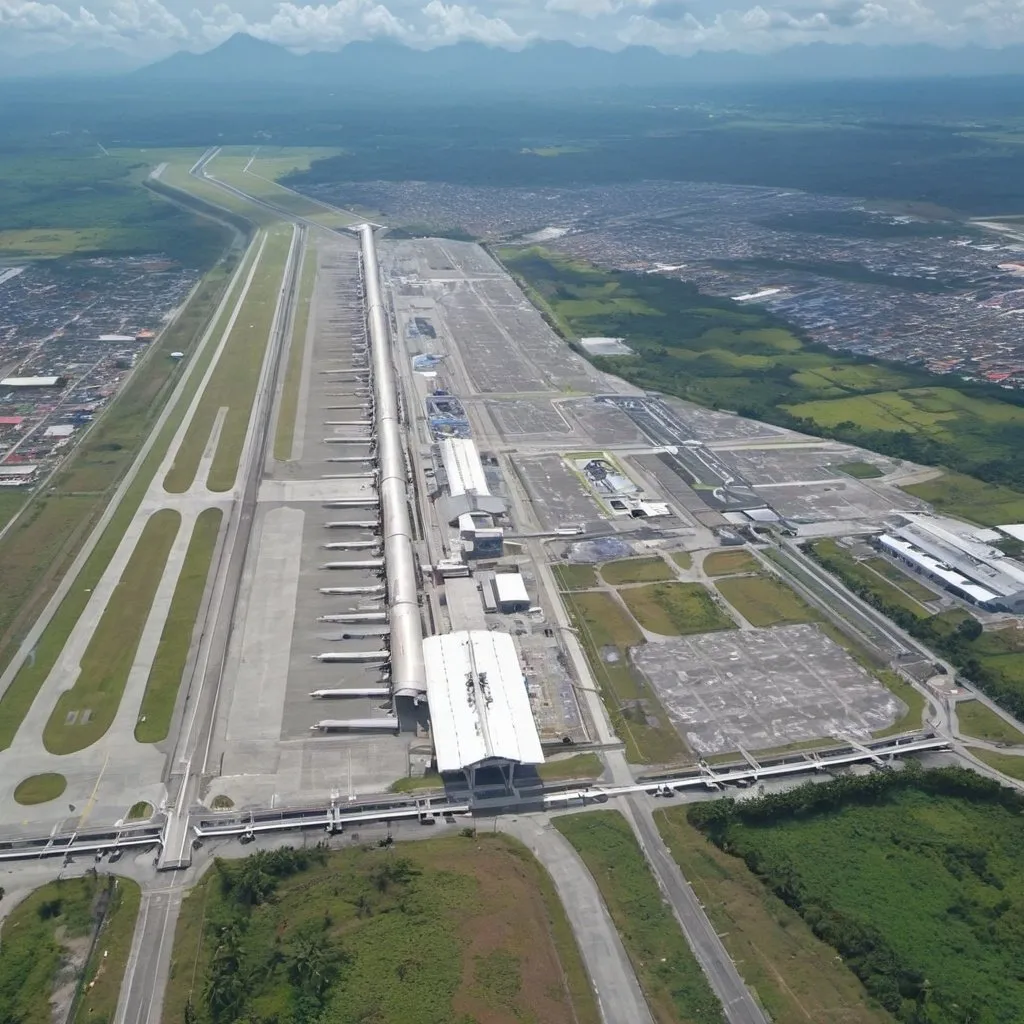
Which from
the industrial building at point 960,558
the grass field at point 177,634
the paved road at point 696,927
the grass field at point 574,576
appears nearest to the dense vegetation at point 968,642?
the industrial building at point 960,558

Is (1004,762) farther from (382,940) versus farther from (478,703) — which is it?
(382,940)

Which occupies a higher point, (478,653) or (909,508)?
(478,653)

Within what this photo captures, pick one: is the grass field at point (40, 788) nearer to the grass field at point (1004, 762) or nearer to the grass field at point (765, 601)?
the grass field at point (765, 601)

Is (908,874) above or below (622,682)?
above

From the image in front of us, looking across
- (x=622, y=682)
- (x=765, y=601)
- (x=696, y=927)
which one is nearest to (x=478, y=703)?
(x=622, y=682)

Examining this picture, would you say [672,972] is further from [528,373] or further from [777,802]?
[528,373]

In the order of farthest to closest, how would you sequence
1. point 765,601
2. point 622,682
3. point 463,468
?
point 463,468, point 765,601, point 622,682

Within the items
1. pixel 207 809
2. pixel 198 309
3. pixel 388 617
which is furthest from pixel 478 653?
pixel 198 309
